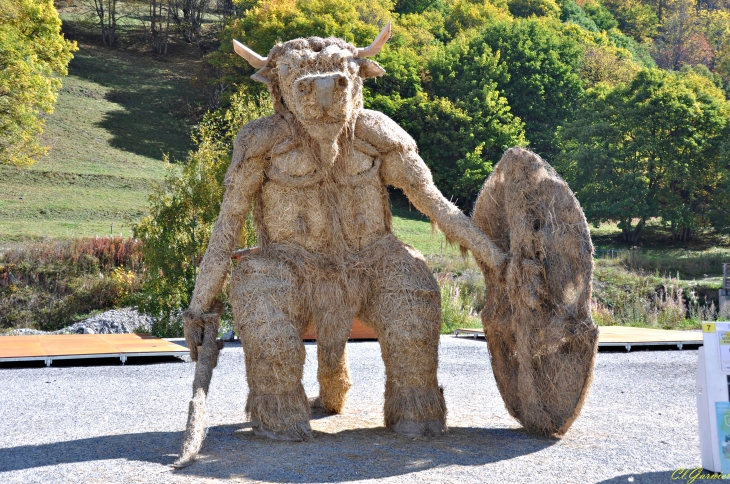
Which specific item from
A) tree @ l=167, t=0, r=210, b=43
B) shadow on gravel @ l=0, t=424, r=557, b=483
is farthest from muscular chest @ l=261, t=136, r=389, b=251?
tree @ l=167, t=0, r=210, b=43

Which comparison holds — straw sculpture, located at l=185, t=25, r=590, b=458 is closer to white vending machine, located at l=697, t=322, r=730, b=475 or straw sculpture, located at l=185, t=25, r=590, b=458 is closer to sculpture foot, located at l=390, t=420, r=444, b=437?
sculpture foot, located at l=390, t=420, r=444, b=437

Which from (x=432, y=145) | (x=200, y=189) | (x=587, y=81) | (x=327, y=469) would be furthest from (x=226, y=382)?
(x=587, y=81)

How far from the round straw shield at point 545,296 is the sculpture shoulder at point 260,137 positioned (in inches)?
55.6

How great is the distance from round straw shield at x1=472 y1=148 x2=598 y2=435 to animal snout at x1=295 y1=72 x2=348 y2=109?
1170 mm

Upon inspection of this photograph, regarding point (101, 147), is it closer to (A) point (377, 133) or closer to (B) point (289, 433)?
(A) point (377, 133)

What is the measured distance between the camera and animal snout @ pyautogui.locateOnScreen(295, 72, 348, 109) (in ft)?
15.9

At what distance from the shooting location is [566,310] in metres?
4.86

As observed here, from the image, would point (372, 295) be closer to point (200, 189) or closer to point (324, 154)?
point (324, 154)

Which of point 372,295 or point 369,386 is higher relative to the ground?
point 372,295

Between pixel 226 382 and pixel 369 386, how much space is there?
1.34 m

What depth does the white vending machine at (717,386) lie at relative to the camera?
3855 millimetres

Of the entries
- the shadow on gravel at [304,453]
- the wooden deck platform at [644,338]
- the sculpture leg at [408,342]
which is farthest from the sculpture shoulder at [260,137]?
the wooden deck platform at [644,338]

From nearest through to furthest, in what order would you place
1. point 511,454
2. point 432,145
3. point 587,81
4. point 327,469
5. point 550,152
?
point 327,469
point 511,454
point 432,145
point 550,152
point 587,81

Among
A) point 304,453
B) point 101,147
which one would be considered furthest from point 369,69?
point 101,147
